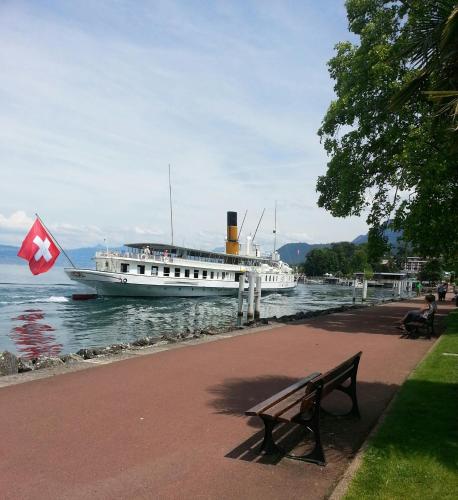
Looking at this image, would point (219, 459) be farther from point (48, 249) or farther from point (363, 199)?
point (48, 249)

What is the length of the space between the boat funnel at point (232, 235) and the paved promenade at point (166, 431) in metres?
50.7

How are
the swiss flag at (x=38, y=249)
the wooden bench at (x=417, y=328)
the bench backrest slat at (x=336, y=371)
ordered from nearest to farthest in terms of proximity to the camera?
the bench backrest slat at (x=336, y=371)
the wooden bench at (x=417, y=328)
the swiss flag at (x=38, y=249)

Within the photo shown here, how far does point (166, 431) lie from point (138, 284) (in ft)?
138

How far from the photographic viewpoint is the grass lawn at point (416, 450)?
4.32 meters

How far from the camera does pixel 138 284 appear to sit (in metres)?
47.1

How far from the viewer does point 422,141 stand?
1596 centimetres

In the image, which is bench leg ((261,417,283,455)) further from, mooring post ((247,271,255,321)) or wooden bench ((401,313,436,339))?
mooring post ((247,271,255,321))

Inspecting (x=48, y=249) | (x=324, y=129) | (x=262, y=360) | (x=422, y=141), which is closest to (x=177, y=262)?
(x=48, y=249)

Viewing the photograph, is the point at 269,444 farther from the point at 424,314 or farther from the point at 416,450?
the point at 424,314

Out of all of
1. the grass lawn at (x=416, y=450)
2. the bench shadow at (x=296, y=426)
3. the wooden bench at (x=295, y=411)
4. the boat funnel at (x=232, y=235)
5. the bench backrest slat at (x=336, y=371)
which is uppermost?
the boat funnel at (x=232, y=235)

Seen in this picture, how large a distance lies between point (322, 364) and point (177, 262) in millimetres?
40486

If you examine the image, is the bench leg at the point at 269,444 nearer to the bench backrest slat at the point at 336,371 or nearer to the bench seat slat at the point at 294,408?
the bench seat slat at the point at 294,408

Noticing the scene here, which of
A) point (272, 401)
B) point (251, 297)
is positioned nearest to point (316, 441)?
point (272, 401)

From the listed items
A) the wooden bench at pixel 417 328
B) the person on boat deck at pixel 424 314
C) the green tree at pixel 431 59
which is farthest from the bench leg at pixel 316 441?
the person on boat deck at pixel 424 314
